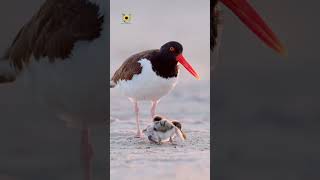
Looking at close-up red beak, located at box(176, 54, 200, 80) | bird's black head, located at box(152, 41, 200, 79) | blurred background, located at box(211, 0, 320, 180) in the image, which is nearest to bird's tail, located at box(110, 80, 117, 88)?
bird's black head, located at box(152, 41, 200, 79)

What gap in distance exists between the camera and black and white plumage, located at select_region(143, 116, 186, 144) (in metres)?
2.44

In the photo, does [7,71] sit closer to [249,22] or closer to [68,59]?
[68,59]

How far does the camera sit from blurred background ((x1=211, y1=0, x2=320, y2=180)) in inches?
96.8

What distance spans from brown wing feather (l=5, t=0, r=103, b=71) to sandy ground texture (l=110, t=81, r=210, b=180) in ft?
1.02

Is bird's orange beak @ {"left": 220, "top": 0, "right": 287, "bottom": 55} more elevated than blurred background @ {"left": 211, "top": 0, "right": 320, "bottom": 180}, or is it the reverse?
bird's orange beak @ {"left": 220, "top": 0, "right": 287, "bottom": 55}

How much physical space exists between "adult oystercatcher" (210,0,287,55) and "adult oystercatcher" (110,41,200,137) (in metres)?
0.17

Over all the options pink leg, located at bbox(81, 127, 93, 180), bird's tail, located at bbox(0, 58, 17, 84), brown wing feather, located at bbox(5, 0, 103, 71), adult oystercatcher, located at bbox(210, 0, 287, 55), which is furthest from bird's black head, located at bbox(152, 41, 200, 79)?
bird's tail, located at bbox(0, 58, 17, 84)

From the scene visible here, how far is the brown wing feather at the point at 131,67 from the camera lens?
2.43 meters

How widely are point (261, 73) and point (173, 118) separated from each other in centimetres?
44

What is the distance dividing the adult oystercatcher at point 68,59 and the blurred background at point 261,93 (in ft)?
1.73

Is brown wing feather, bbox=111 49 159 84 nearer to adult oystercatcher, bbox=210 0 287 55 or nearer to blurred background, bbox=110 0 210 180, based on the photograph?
blurred background, bbox=110 0 210 180

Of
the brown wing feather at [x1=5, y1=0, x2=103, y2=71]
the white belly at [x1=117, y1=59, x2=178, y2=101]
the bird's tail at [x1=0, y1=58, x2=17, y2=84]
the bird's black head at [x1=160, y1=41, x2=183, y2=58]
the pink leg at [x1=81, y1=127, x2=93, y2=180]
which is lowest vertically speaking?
the pink leg at [x1=81, y1=127, x2=93, y2=180]

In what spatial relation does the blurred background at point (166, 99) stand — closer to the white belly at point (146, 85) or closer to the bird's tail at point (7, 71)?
the white belly at point (146, 85)

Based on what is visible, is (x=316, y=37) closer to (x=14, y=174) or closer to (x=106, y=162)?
(x=106, y=162)
